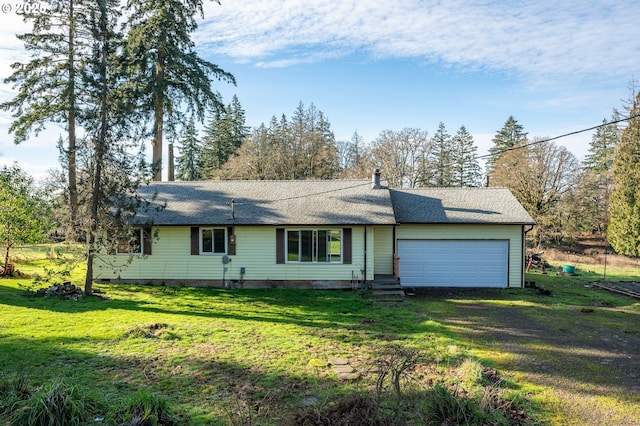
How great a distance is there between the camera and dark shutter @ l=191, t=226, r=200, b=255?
15.0 meters

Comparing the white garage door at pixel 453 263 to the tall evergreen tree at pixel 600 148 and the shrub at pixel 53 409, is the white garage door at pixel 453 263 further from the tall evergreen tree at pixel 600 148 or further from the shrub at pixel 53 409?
the tall evergreen tree at pixel 600 148

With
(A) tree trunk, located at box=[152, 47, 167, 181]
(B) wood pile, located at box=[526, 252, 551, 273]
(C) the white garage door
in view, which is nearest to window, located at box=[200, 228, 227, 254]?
(A) tree trunk, located at box=[152, 47, 167, 181]

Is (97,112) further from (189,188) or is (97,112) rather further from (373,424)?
(373,424)

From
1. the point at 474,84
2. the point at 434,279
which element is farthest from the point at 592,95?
the point at 434,279

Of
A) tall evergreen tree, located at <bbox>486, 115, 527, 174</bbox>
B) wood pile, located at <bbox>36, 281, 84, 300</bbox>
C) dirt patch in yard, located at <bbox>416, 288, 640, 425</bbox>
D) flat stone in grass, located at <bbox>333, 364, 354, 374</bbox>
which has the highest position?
tall evergreen tree, located at <bbox>486, 115, 527, 174</bbox>

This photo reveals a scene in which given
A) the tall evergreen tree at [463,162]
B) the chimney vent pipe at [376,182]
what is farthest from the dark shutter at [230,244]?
the tall evergreen tree at [463,162]

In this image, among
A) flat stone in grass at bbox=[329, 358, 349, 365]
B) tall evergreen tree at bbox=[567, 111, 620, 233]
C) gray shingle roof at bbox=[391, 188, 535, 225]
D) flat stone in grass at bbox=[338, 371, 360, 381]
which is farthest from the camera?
tall evergreen tree at bbox=[567, 111, 620, 233]

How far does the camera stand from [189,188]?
58.0 ft

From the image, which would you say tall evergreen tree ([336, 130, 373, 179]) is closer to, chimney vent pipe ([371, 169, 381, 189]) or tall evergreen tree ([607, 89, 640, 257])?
chimney vent pipe ([371, 169, 381, 189])

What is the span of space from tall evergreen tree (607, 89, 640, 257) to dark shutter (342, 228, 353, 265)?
27.4 m

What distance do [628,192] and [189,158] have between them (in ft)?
133

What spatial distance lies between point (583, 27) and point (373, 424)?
12885 mm

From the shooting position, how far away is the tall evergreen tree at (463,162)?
42.3m

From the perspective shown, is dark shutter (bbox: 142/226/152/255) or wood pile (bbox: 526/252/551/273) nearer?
dark shutter (bbox: 142/226/152/255)
